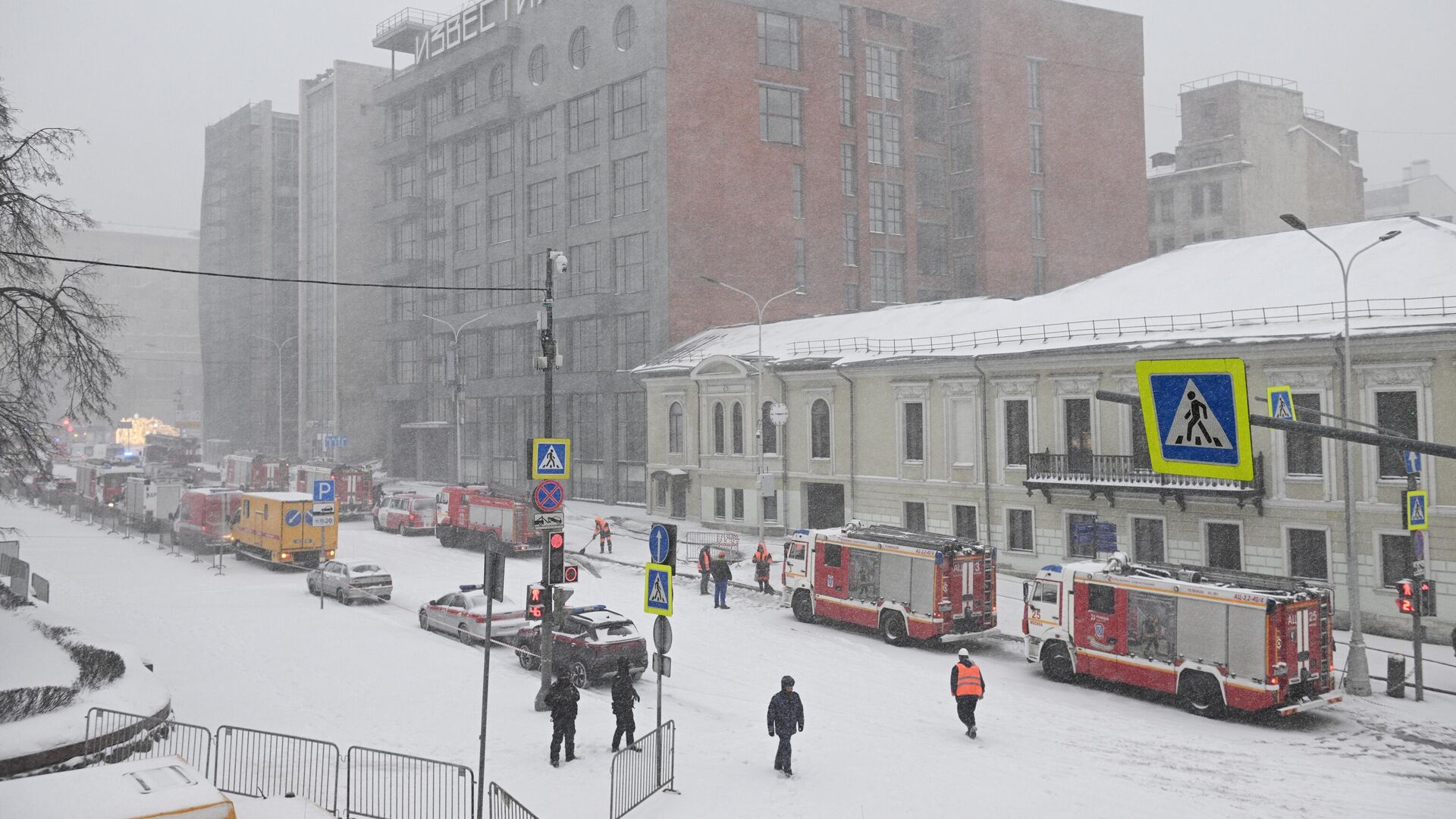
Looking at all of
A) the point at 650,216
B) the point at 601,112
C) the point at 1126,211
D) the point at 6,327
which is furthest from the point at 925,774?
the point at 1126,211

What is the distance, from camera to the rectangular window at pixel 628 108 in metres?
58.9

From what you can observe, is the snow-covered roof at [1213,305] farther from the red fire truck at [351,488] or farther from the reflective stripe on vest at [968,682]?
the red fire truck at [351,488]

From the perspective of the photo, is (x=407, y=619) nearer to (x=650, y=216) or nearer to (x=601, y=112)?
(x=650, y=216)

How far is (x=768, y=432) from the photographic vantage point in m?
44.9

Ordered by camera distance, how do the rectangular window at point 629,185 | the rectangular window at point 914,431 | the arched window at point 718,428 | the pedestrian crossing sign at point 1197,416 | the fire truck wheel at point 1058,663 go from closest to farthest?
1. the pedestrian crossing sign at point 1197,416
2. the fire truck wheel at point 1058,663
3. the rectangular window at point 914,431
4. the arched window at point 718,428
5. the rectangular window at point 629,185

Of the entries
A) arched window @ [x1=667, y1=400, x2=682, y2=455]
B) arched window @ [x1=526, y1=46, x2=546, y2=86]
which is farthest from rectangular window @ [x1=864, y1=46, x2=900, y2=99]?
arched window @ [x1=667, y1=400, x2=682, y2=455]

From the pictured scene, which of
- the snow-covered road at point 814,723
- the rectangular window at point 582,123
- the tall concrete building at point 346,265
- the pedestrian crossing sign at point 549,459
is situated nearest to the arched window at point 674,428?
the rectangular window at point 582,123

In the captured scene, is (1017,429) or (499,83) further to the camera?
(499,83)

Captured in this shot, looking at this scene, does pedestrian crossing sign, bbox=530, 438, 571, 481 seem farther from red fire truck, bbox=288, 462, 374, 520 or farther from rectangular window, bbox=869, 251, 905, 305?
rectangular window, bbox=869, 251, 905, 305

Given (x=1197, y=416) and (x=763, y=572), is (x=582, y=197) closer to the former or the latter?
(x=763, y=572)

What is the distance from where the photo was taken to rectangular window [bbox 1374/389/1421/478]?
26.4 meters

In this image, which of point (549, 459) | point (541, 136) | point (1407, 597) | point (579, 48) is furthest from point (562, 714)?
point (541, 136)

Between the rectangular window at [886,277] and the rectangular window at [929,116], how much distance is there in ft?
34.3

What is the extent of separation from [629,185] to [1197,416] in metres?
54.4
